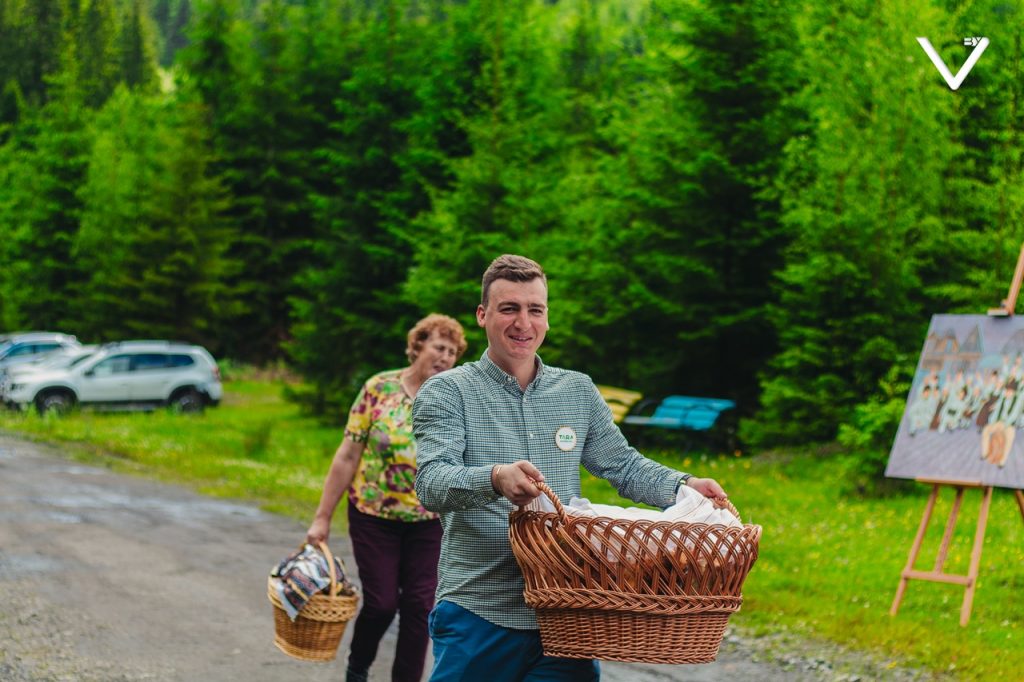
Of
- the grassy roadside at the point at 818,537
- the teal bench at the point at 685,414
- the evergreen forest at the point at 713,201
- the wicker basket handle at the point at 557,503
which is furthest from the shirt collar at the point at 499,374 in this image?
the teal bench at the point at 685,414

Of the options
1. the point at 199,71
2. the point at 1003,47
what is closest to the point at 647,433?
the point at 1003,47

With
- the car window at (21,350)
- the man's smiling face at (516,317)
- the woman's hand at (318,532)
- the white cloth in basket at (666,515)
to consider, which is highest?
the man's smiling face at (516,317)

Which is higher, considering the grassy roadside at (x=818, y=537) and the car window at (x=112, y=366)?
the grassy roadside at (x=818, y=537)

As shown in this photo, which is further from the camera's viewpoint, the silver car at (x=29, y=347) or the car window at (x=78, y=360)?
the silver car at (x=29, y=347)

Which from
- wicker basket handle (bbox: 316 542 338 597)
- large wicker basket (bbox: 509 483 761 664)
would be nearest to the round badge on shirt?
large wicker basket (bbox: 509 483 761 664)

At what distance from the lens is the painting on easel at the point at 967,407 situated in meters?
9.29

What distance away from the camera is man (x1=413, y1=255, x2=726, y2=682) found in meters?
3.71

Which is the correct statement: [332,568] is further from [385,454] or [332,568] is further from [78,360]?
[78,360]

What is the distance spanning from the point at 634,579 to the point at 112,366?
97.8 ft

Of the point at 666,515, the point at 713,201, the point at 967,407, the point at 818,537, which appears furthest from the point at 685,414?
the point at 666,515

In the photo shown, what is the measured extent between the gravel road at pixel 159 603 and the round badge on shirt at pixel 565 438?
416 cm

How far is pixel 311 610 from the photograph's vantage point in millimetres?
6582

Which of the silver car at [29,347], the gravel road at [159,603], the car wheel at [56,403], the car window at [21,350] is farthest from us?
the car window at [21,350]

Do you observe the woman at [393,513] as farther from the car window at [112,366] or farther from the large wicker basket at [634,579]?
the car window at [112,366]
